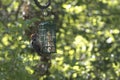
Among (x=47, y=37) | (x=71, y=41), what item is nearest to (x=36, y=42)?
(x=47, y=37)

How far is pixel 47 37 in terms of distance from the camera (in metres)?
3.38

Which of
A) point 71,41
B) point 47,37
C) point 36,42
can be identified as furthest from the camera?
point 71,41

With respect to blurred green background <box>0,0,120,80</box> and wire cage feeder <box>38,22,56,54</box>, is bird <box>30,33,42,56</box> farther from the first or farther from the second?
blurred green background <box>0,0,120,80</box>

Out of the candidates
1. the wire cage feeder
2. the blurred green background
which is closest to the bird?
the wire cage feeder

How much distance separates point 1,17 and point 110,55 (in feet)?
4.91

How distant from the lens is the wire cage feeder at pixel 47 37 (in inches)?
131

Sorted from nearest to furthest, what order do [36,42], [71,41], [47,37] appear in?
1. [36,42]
2. [47,37]
3. [71,41]

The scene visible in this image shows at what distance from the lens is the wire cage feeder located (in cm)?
333

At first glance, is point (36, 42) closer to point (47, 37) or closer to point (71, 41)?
point (47, 37)

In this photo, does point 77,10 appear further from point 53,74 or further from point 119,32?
point 53,74

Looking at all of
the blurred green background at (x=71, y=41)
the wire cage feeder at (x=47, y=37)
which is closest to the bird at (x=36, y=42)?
the wire cage feeder at (x=47, y=37)

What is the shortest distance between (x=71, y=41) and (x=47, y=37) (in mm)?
1351

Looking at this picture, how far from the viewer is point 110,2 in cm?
473

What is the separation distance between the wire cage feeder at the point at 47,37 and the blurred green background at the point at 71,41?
0.39 ft
